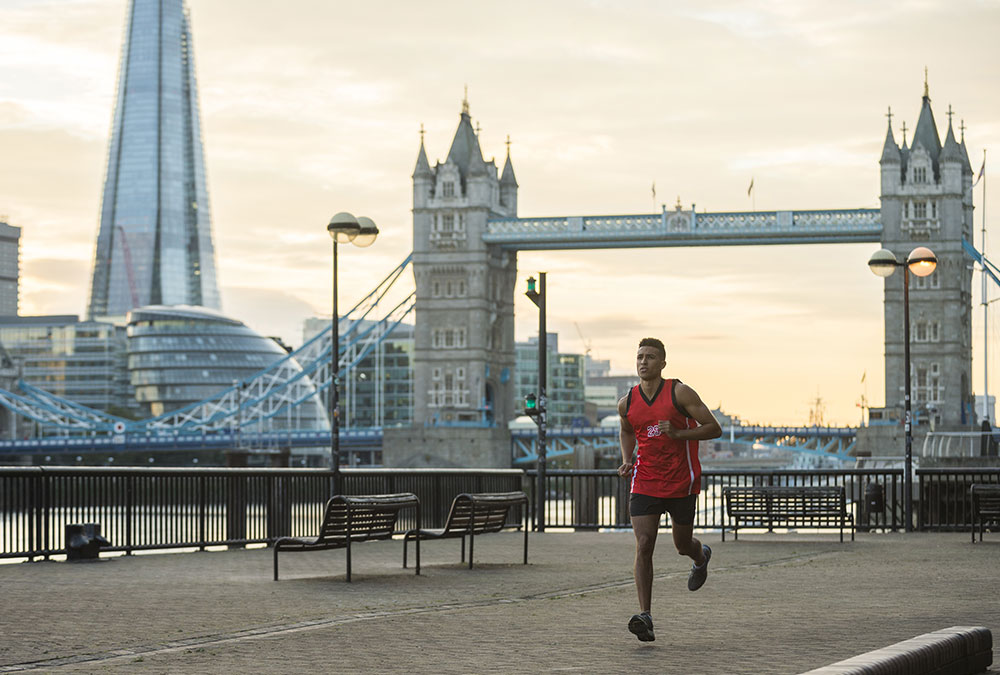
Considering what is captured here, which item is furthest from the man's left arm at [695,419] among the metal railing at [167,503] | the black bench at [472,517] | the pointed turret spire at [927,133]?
the pointed turret spire at [927,133]

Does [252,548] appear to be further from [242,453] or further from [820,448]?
[820,448]

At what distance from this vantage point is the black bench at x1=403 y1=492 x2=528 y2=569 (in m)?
16.1

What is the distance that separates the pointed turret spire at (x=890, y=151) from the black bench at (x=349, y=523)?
9533cm

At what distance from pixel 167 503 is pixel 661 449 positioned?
1027 centimetres

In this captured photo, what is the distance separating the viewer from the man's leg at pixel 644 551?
33.4ft

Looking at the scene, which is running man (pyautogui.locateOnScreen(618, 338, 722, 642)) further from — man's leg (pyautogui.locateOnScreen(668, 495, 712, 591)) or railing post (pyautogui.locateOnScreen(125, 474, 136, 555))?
railing post (pyautogui.locateOnScreen(125, 474, 136, 555))

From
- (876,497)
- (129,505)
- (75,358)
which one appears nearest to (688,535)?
(129,505)

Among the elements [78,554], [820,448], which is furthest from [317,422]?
[78,554]

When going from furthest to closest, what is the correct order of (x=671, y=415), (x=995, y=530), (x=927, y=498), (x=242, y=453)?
(x=242, y=453) < (x=927, y=498) < (x=995, y=530) < (x=671, y=415)

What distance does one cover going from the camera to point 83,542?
17.9 metres

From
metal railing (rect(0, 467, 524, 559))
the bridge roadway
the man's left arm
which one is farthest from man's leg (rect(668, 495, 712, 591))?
the bridge roadway

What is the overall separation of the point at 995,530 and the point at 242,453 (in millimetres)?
63652

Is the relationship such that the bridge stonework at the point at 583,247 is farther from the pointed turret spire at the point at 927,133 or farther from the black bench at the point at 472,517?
the black bench at the point at 472,517

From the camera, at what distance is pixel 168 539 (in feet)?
64.8
